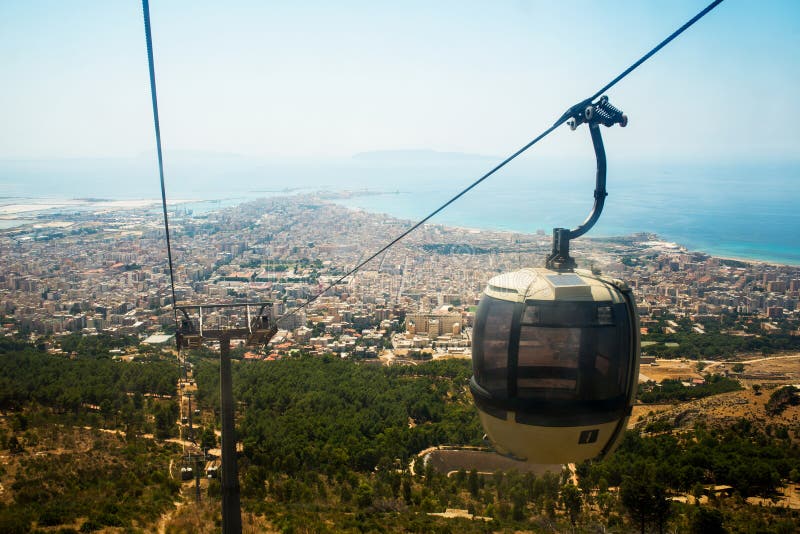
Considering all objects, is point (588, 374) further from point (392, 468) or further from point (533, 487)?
point (392, 468)

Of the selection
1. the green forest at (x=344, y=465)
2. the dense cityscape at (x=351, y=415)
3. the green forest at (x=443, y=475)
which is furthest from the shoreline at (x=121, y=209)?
the green forest at (x=443, y=475)

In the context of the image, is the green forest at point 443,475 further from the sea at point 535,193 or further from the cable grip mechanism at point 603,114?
the sea at point 535,193

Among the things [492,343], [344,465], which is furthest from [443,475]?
[492,343]

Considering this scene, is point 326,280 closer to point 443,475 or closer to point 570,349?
point 443,475

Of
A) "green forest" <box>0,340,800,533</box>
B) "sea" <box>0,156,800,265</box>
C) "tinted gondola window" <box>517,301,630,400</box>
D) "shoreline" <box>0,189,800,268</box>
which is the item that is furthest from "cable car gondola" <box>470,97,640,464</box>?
"shoreline" <box>0,189,800,268</box>

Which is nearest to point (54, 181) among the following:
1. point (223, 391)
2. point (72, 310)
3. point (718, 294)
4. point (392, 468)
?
point (72, 310)

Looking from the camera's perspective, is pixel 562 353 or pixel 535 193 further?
pixel 535 193
